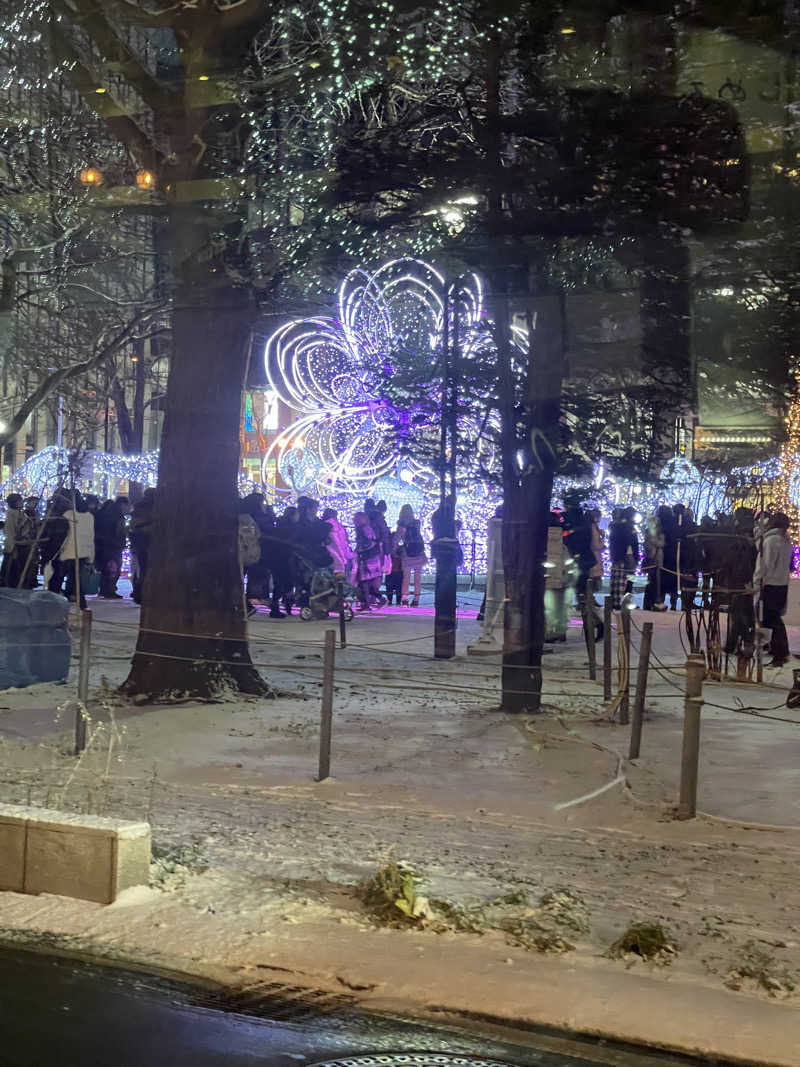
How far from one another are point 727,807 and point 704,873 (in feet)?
5.19

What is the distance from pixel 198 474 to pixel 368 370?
5897 mm

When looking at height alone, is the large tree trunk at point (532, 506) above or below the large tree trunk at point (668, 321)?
below

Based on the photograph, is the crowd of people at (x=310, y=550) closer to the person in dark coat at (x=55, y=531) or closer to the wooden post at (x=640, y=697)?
the person in dark coat at (x=55, y=531)

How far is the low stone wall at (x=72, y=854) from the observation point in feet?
18.1

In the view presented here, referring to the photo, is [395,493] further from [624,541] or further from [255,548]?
[255,548]

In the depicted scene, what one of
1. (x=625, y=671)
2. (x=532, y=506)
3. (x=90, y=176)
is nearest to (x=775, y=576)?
(x=532, y=506)

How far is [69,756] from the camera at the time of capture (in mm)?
9125

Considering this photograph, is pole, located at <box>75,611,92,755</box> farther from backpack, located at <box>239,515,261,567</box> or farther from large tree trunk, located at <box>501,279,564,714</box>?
backpack, located at <box>239,515,261,567</box>

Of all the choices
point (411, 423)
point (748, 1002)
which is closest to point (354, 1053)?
point (748, 1002)

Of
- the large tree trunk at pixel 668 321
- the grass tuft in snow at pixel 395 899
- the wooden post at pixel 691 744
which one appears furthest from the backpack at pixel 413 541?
the grass tuft in snow at pixel 395 899

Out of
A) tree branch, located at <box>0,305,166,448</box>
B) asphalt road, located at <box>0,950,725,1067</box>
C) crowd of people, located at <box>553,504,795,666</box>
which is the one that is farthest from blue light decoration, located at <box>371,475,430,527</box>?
asphalt road, located at <box>0,950,725,1067</box>

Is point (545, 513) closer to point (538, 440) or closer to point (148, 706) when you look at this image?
point (538, 440)

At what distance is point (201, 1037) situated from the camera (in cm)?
411

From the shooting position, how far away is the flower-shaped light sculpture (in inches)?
603
